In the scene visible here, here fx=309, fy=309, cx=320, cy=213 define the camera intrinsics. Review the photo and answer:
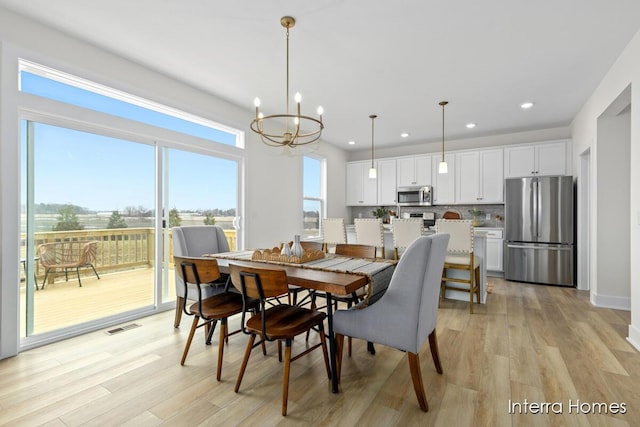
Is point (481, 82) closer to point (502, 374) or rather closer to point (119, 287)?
point (502, 374)

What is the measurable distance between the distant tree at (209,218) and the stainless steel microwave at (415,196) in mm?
3804

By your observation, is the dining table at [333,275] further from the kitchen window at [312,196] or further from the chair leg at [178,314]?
the kitchen window at [312,196]

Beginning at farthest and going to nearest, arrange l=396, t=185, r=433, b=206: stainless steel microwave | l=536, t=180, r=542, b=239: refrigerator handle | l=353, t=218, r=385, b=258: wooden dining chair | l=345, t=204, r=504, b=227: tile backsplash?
l=396, t=185, r=433, b=206: stainless steel microwave, l=345, t=204, r=504, b=227: tile backsplash, l=536, t=180, r=542, b=239: refrigerator handle, l=353, t=218, r=385, b=258: wooden dining chair

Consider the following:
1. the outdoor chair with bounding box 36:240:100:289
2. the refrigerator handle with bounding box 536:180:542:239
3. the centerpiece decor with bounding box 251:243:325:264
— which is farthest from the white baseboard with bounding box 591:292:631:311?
the outdoor chair with bounding box 36:240:100:289

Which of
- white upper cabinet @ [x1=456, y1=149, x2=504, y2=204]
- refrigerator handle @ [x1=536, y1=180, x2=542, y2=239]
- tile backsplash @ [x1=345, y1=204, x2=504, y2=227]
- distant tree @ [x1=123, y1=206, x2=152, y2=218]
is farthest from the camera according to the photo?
tile backsplash @ [x1=345, y1=204, x2=504, y2=227]

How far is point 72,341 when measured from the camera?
2.68 meters

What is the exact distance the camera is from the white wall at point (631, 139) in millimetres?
2578

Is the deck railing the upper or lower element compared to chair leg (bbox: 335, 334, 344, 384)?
upper

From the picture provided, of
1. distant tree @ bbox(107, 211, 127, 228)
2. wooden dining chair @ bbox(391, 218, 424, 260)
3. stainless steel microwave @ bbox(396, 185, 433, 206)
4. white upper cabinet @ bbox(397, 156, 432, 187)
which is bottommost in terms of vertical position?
wooden dining chair @ bbox(391, 218, 424, 260)

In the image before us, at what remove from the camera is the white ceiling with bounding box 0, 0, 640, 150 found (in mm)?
2258

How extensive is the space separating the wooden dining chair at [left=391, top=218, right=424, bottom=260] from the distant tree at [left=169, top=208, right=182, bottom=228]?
2.69 metres

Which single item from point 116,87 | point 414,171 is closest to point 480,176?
point 414,171

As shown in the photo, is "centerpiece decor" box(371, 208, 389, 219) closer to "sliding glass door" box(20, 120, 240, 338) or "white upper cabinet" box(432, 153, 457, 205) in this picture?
"white upper cabinet" box(432, 153, 457, 205)

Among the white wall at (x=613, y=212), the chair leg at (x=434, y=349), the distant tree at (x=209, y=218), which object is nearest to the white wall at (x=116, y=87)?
the distant tree at (x=209, y=218)
